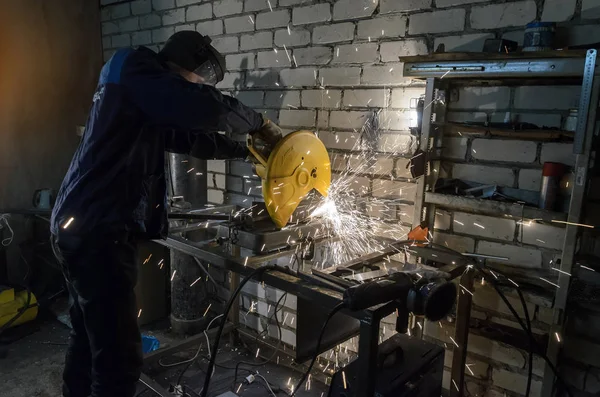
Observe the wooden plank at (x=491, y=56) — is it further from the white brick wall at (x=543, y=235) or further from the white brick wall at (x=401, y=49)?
the white brick wall at (x=543, y=235)

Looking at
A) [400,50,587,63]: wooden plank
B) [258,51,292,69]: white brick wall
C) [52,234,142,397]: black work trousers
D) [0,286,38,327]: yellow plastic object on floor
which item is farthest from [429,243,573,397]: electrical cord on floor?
[0,286,38,327]: yellow plastic object on floor

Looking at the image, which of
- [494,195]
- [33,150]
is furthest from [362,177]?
[33,150]

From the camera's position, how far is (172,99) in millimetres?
1658

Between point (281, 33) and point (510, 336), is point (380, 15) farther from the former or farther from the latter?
point (510, 336)

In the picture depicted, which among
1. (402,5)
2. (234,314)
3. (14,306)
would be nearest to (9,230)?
(14,306)

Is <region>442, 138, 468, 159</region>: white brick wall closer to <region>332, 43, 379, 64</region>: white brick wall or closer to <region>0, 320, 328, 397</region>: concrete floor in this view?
<region>332, 43, 379, 64</region>: white brick wall

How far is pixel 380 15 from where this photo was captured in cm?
236

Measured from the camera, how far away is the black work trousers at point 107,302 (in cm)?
180

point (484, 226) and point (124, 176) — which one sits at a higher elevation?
point (124, 176)

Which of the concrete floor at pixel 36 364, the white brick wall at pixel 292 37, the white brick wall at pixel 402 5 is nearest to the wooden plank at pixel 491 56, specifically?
the white brick wall at pixel 402 5

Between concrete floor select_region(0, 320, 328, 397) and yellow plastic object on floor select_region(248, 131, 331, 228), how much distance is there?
3.81 ft

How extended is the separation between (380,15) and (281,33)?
2.34ft

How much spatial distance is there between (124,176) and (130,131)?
182 mm

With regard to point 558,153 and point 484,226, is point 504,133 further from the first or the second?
point 484,226
